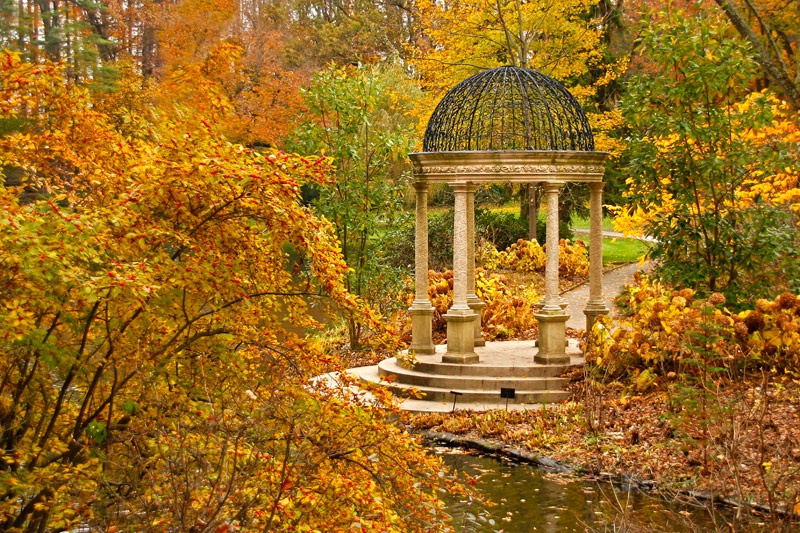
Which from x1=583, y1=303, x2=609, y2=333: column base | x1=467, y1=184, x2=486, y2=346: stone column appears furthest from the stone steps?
x1=467, y1=184, x2=486, y2=346: stone column

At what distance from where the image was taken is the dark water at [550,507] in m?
7.85

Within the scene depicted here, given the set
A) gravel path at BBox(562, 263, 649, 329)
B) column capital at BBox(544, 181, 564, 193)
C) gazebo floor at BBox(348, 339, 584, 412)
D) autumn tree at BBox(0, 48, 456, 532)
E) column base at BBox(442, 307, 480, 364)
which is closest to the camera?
autumn tree at BBox(0, 48, 456, 532)

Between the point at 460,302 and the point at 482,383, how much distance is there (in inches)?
45.9

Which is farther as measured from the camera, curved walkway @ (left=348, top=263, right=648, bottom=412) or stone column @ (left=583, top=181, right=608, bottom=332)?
stone column @ (left=583, top=181, right=608, bottom=332)


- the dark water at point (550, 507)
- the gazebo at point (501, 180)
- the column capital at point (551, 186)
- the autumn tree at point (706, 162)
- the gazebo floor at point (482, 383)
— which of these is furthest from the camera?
the column capital at point (551, 186)

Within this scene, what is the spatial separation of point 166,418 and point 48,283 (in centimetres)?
94

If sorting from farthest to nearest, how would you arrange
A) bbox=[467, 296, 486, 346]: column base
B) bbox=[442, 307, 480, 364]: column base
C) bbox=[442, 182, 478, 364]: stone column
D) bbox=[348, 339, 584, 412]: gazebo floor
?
bbox=[467, 296, 486, 346]: column base
bbox=[442, 307, 480, 364]: column base
bbox=[442, 182, 478, 364]: stone column
bbox=[348, 339, 584, 412]: gazebo floor

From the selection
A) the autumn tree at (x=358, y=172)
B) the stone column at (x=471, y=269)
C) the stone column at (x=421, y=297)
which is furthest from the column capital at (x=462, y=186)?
the autumn tree at (x=358, y=172)

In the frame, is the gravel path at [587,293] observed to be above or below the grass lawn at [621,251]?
below

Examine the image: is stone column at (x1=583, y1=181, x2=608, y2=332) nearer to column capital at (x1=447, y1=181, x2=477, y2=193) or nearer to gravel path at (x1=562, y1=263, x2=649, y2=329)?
column capital at (x1=447, y1=181, x2=477, y2=193)

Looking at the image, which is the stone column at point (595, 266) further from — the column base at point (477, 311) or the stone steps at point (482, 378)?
the column base at point (477, 311)

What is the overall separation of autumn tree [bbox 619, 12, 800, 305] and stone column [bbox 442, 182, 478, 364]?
2.25m

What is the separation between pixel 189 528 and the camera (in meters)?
4.23

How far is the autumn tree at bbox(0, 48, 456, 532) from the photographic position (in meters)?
4.60
